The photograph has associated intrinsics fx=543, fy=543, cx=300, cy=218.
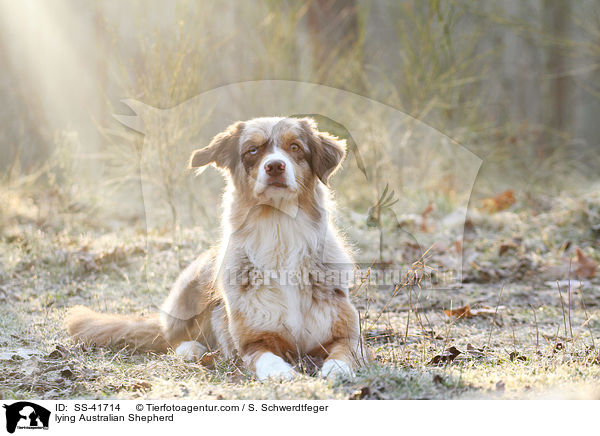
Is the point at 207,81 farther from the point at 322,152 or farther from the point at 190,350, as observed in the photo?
the point at 190,350

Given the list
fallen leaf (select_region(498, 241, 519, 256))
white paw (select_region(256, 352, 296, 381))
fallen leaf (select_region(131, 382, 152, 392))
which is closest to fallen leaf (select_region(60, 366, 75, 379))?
fallen leaf (select_region(131, 382, 152, 392))

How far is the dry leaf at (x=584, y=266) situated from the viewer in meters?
5.34

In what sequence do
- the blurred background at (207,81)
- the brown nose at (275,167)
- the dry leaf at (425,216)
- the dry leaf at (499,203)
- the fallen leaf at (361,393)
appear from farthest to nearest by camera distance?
the dry leaf at (499,203), the dry leaf at (425,216), the blurred background at (207,81), the brown nose at (275,167), the fallen leaf at (361,393)

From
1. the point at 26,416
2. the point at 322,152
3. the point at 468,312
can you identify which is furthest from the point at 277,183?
the point at 468,312

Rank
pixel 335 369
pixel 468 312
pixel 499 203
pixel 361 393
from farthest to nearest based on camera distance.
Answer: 1. pixel 499 203
2. pixel 468 312
3. pixel 335 369
4. pixel 361 393

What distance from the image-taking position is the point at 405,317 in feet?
14.4

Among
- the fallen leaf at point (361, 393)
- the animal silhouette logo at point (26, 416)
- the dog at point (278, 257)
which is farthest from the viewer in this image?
the dog at point (278, 257)

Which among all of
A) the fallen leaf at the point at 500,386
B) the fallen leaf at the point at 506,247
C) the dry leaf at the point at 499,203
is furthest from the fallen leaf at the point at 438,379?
the dry leaf at the point at 499,203

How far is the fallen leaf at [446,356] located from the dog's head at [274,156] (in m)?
1.26

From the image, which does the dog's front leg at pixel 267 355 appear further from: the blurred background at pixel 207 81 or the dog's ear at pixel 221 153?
the blurred background at pixel 207 81

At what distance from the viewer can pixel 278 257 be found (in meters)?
3.32

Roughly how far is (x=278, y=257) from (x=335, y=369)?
808 mm

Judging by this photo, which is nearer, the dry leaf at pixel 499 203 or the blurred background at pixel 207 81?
the blurred background at pixel 207 81

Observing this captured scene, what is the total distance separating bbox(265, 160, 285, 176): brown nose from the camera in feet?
9.93
